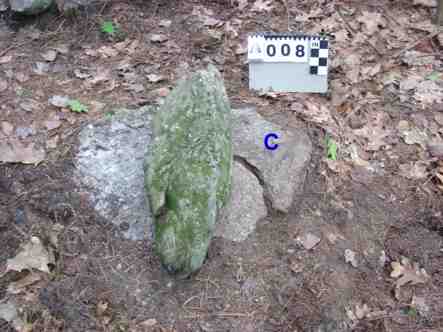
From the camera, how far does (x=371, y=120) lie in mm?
4055

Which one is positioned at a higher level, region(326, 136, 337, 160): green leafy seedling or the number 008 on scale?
the number 008 on scale

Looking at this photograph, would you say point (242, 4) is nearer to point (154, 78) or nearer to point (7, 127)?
point (154, 78)

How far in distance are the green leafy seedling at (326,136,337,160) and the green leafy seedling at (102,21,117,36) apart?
7.47 ft

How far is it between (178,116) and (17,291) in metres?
1.39

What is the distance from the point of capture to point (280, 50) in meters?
4.00

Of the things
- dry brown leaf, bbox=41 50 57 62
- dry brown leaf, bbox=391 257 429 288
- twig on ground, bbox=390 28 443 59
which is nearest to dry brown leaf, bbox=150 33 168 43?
dry brown leaf, bbox=41 50 57 62

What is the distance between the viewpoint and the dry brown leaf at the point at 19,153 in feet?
10.7

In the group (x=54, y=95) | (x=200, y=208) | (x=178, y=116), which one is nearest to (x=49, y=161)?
(x=54, y=95)

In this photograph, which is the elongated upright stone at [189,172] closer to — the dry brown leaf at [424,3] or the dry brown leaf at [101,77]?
the dry brown leaf at [101,77]

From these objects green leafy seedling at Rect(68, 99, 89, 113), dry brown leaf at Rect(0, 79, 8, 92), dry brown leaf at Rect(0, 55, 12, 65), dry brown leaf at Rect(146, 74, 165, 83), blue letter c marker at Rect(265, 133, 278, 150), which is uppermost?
dry brown leaf at Rect(0, 55, 12, 65)

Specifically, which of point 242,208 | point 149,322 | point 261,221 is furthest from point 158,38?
point 149,322

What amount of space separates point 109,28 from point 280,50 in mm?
1690

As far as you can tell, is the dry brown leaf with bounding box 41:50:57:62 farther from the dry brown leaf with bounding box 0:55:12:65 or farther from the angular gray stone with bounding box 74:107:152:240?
the angular gray stone with bounding box 74:107:152:240

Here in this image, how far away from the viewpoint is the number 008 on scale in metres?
3.97
